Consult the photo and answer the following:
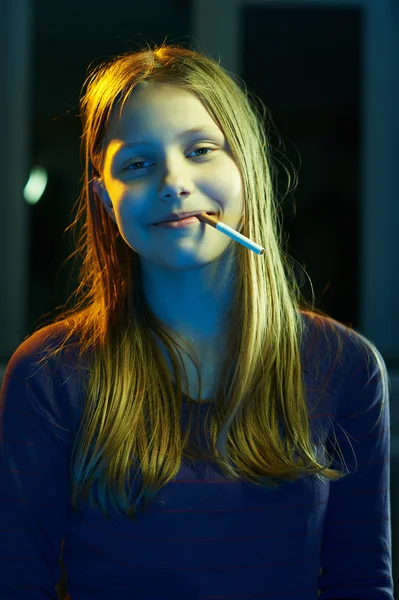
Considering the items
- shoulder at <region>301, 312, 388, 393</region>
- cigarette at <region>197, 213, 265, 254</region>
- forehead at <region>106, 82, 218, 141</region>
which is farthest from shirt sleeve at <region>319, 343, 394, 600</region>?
forehead at <region>106, 82, 218, 141</region>

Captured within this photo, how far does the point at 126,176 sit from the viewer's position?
0.90 metres

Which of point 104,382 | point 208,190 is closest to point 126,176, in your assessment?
point 208,190

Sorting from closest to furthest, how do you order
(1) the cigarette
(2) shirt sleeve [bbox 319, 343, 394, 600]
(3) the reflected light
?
(1) the cigarette < (2) shirt sleeve [bbox 319, 343, 394, 600] < (3) the reflected light

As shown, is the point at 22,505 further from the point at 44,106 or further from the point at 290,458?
the point at 44,106

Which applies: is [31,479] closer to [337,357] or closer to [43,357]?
[43,357]

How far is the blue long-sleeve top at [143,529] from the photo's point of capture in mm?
883

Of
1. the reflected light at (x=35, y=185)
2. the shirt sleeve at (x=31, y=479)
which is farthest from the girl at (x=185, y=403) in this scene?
the reflected light at (x=35, y=185)

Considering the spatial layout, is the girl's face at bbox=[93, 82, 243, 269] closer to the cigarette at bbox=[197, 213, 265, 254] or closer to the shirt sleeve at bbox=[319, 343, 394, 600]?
the cigarette at bbox=[197, 213, 265, 254]

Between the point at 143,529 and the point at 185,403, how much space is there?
0.14 meters

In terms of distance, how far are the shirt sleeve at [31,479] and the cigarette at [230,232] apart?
9.6 inches

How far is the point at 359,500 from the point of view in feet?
3.24

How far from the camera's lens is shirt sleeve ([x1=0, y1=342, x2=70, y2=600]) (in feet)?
2.91

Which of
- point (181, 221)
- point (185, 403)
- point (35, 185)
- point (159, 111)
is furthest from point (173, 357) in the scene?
point (35, 185)

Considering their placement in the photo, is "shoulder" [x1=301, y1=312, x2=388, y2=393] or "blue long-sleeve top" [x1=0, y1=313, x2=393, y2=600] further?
"shoulder" [x1=301, y1=312, x2=388, y2=393]
